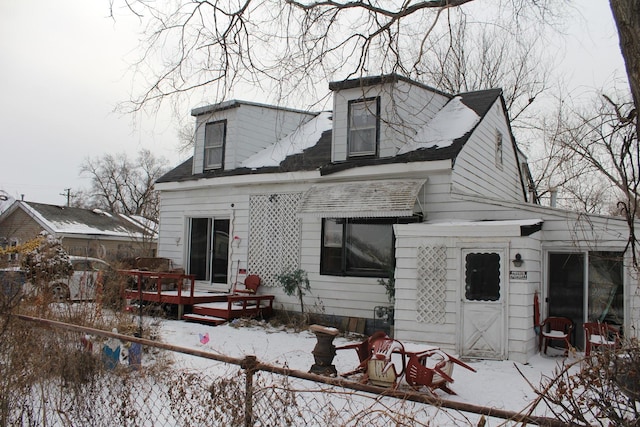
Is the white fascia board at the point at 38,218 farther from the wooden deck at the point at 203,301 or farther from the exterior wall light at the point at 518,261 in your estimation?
the exterior wall light at the point at 518,261

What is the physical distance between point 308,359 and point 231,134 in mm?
8124

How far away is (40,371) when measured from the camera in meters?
4.91

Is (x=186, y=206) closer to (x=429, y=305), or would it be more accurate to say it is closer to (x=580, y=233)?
(x=429, y=305)

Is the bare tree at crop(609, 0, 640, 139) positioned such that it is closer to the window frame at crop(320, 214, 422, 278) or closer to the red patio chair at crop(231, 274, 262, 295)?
the window frame at crop(320, 214, 422, 278)

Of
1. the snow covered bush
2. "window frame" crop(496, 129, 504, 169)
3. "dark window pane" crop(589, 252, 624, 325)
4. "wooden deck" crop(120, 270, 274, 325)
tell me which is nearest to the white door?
"dark window pane" crop(589, 252, 624, 325)

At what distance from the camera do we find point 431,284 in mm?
9781

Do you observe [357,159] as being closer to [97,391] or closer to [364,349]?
[364,349]

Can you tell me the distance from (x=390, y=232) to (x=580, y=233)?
3.74 m

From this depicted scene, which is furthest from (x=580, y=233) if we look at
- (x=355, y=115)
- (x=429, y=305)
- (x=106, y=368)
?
(x=106, y=368)

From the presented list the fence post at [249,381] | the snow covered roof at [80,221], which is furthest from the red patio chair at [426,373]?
the snow covered roof at [80,221]

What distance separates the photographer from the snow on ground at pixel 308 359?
703 cm

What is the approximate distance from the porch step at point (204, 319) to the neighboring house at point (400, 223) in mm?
1632

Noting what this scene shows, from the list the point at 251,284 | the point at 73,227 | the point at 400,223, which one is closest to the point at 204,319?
the point at 251,284

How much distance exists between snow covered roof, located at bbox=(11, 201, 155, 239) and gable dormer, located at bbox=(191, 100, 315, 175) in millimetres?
17059
